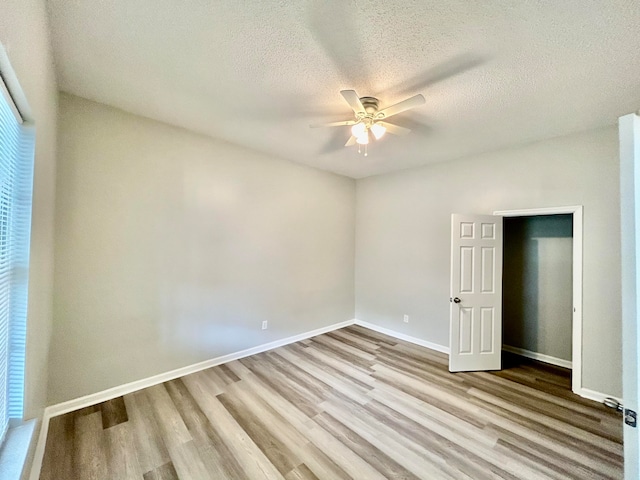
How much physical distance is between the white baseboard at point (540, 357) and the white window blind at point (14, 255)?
5.09 metres

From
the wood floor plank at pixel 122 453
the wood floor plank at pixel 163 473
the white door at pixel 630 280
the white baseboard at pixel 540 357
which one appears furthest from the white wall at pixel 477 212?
the wood floor plank at pixel 122 453

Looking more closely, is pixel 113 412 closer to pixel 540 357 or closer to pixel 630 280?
pixel 630 280

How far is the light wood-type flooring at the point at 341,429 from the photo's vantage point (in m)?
1.75

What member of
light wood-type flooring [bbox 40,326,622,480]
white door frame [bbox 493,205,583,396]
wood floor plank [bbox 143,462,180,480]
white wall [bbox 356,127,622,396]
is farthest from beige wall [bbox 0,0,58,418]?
white door frame [bbox 493,205,583,396]

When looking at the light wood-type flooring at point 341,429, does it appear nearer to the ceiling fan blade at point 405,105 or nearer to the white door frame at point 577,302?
the white door frame at point 577,302

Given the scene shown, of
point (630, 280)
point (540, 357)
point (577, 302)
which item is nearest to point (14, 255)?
point (630, 280)

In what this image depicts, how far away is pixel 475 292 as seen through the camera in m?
3.19

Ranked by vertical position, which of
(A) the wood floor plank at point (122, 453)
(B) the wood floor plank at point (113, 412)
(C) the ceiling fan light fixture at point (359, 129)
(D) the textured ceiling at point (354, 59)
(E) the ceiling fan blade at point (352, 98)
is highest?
(D) the textured ceiling at point (354, 59)

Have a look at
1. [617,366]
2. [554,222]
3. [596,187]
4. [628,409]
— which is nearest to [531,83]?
[596,187]

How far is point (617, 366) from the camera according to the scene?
2.47m

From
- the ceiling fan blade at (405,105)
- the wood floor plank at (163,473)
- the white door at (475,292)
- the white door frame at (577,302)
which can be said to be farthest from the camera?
the white door at (475,292)

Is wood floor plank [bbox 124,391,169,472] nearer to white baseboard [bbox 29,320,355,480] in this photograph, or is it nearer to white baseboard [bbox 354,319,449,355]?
white baseboard [bbox 29,320,355,480]

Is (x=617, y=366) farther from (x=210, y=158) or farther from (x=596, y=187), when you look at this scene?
(x=210, y=158)

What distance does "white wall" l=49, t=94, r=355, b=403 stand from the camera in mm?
2283
